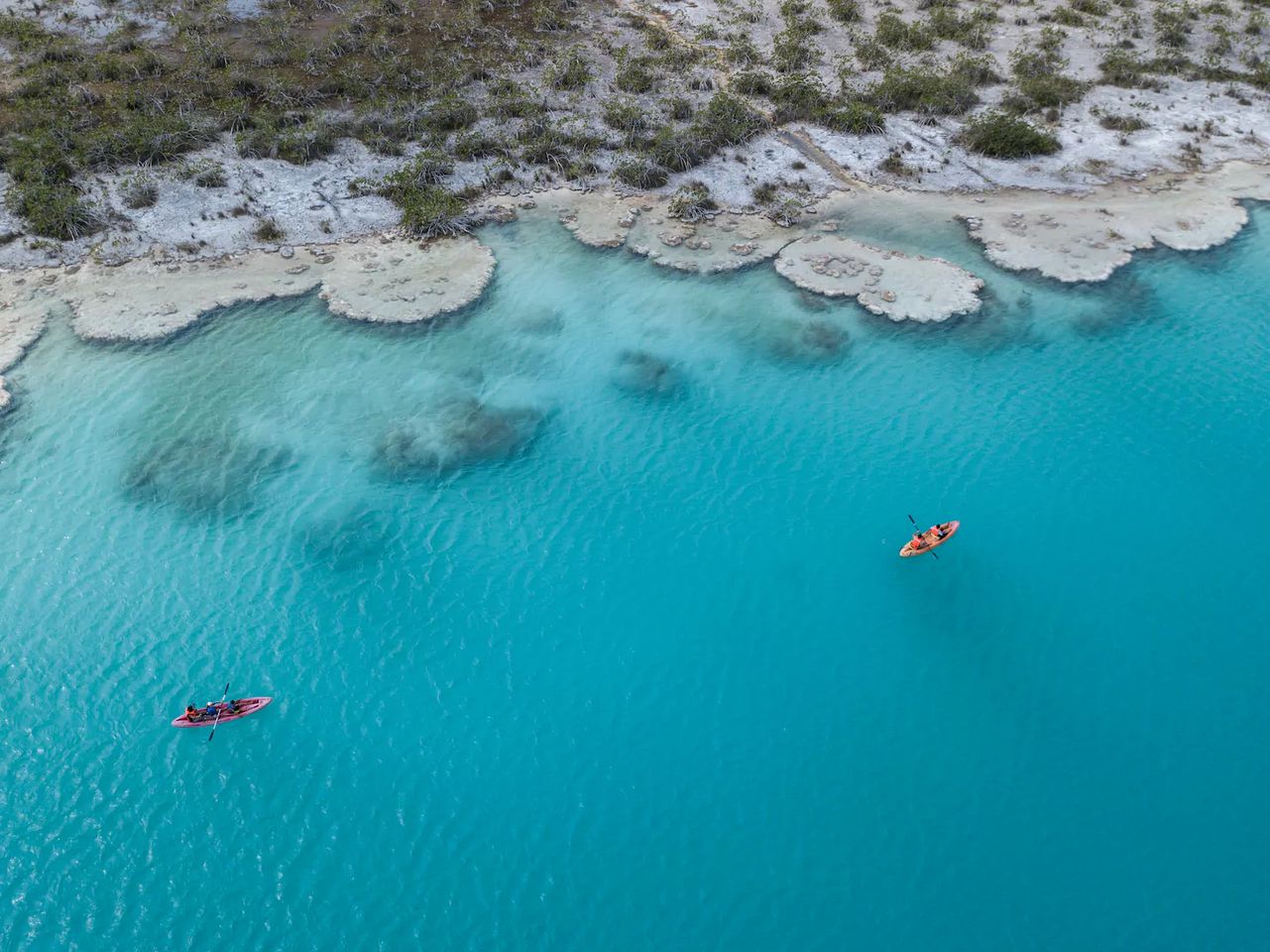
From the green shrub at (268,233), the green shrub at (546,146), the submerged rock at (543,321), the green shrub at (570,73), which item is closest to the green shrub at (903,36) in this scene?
the green shrub at (570,73)

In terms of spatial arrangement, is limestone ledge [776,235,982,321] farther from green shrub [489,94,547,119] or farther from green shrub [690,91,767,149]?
green shrub [489,94,547,119]

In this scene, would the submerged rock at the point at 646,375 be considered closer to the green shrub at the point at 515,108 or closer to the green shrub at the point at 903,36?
the green shrub at the point at 515,108

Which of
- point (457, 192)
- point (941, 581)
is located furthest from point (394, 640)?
point (457, 192)

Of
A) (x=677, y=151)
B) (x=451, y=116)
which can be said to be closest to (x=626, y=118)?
(x=677, y=151)

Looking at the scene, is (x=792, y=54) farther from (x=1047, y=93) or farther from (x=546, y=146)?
(x=546, y=146)

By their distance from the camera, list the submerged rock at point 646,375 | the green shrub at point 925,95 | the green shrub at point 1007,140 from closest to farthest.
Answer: the submerged rock at point 646,375 < the green shrub at point 1007,140 < the green shrub at point 925,95
